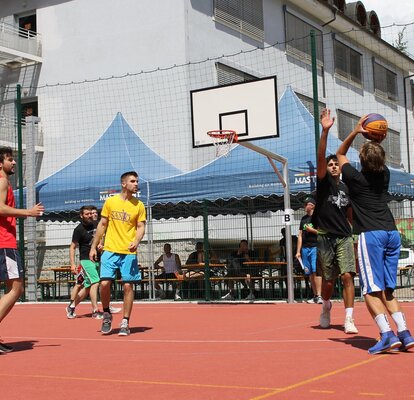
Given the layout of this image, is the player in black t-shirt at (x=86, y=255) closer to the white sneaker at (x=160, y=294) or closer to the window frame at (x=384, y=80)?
the white sneaker at (x=160, y=294)

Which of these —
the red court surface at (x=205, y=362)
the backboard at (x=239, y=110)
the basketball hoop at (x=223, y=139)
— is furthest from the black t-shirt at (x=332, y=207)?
the backboard at (x=239, y=110)

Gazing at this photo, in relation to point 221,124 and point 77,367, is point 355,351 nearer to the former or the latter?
point 77,367

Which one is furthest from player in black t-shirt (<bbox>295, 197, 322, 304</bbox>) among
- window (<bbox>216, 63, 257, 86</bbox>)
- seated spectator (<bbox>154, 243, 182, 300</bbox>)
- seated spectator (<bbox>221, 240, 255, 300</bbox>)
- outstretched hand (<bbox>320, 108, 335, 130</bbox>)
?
window (<bbox>216, 63, 257, 86</bbox>)

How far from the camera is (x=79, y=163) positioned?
810 inches

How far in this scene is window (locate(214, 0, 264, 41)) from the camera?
26828 mm

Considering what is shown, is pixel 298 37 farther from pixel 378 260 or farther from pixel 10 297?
pixel 378 260

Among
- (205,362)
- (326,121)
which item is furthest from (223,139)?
(205,362)

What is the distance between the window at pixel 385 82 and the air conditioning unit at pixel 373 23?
1700 mm

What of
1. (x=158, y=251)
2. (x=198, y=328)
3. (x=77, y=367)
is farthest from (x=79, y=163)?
(x=77, y=367)

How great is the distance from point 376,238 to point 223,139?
908 centimetres

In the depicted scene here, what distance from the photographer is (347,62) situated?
Result: 111 feet

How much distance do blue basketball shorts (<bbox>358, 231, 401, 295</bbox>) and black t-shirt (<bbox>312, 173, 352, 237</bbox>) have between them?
2.03 meters

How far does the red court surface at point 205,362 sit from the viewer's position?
17.4ft

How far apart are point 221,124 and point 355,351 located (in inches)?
378
